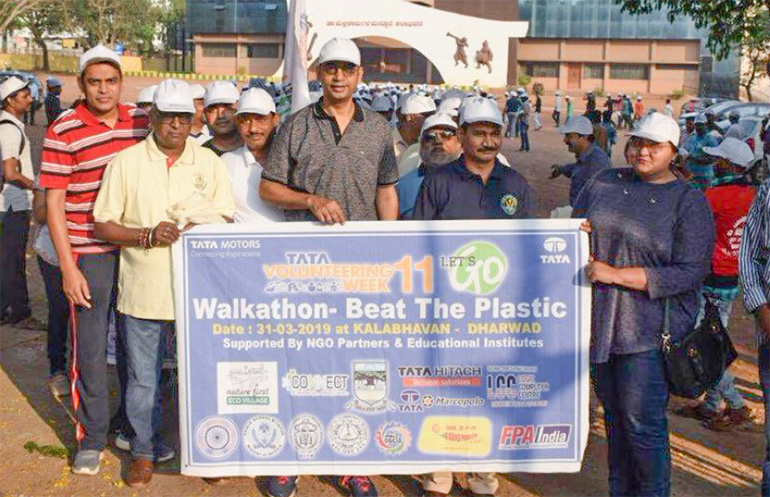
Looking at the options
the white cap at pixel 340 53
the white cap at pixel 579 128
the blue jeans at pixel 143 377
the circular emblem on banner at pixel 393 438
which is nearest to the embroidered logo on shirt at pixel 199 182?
the blue jeans at pixel 143 377

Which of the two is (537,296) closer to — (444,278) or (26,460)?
(444,278)

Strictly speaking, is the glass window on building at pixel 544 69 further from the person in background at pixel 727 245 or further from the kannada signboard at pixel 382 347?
the kannada signboard at pixel 382 347

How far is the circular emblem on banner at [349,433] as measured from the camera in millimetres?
4324

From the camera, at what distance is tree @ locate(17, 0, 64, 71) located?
230 feet

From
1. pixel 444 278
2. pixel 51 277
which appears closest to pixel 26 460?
pixel 51 277

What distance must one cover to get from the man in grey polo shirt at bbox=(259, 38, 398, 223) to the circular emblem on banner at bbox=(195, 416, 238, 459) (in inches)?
44.6

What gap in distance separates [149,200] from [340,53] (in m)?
1.22

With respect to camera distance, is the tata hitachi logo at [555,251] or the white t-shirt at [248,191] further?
the white t-shirt at [248,191]

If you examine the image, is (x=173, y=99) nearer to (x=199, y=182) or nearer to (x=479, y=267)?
(x=199, y=182)

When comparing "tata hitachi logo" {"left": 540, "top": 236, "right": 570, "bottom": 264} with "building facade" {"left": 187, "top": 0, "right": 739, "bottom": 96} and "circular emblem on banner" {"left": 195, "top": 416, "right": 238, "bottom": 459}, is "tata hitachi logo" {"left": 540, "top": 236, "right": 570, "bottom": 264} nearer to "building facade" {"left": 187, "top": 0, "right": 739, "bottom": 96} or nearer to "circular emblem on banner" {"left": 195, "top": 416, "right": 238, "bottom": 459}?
"circular emblem on banner" {"left": 195, "top": 416, "right": 238, "bottom": 459}

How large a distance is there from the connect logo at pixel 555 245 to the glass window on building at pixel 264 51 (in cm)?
7802

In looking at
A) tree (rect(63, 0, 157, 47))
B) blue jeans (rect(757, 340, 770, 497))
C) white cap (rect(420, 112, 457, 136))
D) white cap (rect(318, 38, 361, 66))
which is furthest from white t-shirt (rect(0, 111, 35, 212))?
tree (rect(63, 0, 157, 47))

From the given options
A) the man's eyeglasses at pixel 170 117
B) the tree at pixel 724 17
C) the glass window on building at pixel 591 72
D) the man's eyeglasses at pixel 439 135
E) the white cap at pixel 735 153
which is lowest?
the white cap at pixel 735 153

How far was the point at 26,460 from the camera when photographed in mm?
5000
